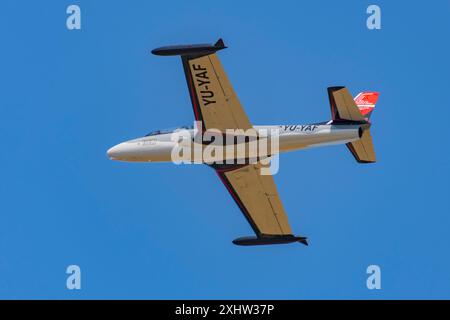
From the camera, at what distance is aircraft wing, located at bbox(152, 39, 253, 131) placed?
4297cm

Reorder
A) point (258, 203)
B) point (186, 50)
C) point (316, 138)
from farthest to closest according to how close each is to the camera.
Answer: point (258, 203)
point (316, 138)
point (186, 50)

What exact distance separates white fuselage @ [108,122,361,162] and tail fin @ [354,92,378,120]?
273 cm

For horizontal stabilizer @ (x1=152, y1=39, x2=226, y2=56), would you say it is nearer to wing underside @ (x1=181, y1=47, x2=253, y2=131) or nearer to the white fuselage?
wing underside @ (x1=181, y1=47, x2=253, y2=131)

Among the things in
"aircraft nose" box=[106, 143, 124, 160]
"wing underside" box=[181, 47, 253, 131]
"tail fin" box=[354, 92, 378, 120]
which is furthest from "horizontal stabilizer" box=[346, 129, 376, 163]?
"aircraft nose" box=[106, 143, 124, 160]

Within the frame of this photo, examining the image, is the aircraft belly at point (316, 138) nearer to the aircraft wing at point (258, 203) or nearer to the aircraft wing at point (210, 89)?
the aircraft wing at point (210, 89)

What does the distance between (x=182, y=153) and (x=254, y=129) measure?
3.60m

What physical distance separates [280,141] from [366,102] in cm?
443

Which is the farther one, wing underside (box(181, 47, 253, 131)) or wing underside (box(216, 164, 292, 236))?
wing underside (box(216, 164, 292, 236))

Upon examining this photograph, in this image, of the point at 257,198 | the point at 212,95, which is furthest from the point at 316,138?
the point at 257,198

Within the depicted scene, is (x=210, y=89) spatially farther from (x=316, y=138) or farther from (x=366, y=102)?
(x=366, y=102)

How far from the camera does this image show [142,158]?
47688 mm

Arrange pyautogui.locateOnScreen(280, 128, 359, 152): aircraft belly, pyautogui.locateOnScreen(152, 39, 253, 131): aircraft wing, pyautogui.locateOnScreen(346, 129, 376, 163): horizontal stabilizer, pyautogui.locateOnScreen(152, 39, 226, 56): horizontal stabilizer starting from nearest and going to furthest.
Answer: pyautogui.locateOnScreen(152, 39, 226, 56): horizontal stabilizer, pyautogui.locateOnScreen(152, 39, 253, 131): aircraft wing, pyautogui.locateOnScreen(280, 128, 359, 152): aircraft belly, pyautogui.locateOnScreen(346, 129, 376, 163): horizontal stabilizer

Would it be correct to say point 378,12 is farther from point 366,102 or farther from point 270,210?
point 270,210

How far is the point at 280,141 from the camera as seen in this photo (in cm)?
4475
